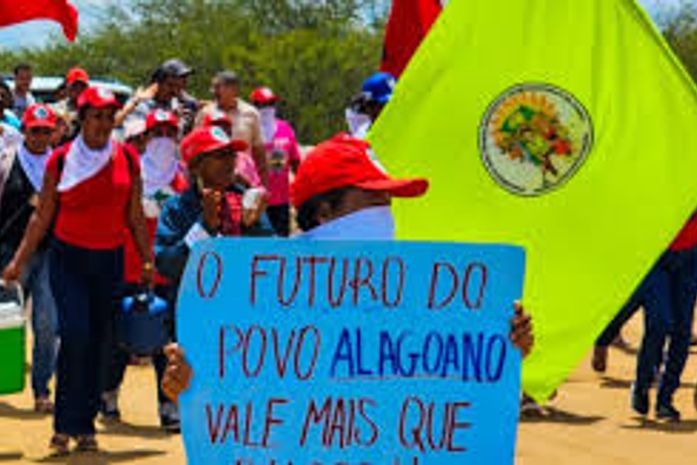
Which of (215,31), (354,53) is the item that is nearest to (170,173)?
(354,53)

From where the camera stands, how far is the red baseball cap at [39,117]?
35.7 feet

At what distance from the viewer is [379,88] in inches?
420

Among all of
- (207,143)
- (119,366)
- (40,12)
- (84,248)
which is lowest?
(119,366)

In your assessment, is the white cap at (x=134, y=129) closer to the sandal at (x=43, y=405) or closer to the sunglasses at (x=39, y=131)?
the sunglasses at (x=39, y=131)

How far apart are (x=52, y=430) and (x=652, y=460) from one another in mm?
2999

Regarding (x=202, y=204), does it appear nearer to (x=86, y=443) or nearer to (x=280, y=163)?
(x=86, y=443)

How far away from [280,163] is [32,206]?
406 cm

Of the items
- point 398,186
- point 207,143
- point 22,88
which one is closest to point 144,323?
point 207,143

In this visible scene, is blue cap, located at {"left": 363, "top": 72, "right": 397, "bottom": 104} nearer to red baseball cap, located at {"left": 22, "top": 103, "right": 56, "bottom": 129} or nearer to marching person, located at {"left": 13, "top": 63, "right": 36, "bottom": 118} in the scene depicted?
red baseball cap, located at {"left": 22, "top": 103, "right": 56, "bottom": 129}

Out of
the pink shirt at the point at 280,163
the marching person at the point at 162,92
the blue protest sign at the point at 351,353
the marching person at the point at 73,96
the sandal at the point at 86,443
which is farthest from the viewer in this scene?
the pink shirt at the point at 280,163

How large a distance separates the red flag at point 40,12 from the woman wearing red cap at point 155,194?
0.94 meters

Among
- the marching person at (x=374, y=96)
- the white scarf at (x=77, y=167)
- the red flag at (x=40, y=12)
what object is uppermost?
the red flag at (x=40, y=12)

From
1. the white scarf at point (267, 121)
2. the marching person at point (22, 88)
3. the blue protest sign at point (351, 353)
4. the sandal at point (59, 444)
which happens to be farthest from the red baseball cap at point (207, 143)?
the marching person at point (22, 88)

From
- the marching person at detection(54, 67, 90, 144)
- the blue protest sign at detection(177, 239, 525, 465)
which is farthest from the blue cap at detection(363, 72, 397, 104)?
the blue protest sign at detection(177, 239, 525, 465)
